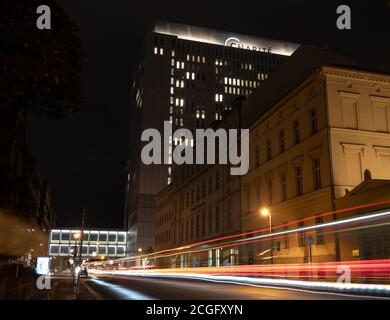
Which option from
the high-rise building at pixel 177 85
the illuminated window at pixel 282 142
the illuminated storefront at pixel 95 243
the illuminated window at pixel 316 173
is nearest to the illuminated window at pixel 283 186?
the illuminated window at pixel 282 142

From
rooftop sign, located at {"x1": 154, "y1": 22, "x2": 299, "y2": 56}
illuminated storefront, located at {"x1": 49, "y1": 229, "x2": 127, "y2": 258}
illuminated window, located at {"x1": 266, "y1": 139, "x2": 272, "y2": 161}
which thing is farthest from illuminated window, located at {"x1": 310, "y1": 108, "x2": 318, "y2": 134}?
illuminated storefront, located at {"x1": 49, "y1": 229, "x2": 127, "y2": 258}

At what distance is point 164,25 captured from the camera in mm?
153875

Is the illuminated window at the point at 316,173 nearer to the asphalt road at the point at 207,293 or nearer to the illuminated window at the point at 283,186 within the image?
the illuminated window at the point at 283,186

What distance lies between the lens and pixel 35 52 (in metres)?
7.34

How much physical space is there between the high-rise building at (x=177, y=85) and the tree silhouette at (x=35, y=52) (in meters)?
124

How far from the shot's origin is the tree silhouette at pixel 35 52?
7.09 meters

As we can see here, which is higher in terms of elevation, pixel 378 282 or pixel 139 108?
pixel 139 108

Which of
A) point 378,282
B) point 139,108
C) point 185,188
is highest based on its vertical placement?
point 139,108

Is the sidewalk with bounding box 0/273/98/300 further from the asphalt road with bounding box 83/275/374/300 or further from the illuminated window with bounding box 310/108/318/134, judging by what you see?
the illuminated window with bounding box 310/108/318/134

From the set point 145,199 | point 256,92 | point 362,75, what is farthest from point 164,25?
point 362,75

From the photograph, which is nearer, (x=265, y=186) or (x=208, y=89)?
(x=265, y=186)

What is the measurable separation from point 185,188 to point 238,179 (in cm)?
2597

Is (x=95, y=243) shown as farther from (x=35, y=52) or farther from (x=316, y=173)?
(x=35, y=52)

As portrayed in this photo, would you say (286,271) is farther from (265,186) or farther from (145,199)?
(145,199)
